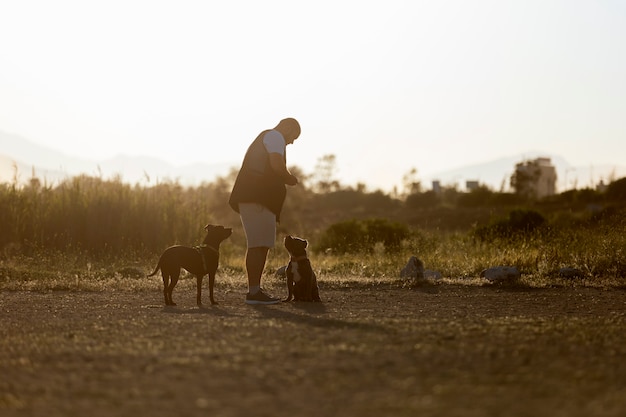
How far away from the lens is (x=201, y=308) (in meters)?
9.77

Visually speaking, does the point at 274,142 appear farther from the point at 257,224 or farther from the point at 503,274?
the point at 503,274

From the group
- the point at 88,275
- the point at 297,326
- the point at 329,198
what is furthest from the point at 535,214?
the point at 329,198

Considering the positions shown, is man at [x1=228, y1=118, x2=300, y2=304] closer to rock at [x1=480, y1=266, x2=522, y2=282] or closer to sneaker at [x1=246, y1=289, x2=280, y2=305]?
sneaker at [x1=246, y1=289, x2=280, y2=305]

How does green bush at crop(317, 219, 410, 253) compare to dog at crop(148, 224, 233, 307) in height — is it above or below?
above

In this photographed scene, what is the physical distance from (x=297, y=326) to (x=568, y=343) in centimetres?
230

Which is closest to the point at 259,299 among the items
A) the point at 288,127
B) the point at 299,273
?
the point at 299,273

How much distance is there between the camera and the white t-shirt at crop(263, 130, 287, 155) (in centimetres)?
978

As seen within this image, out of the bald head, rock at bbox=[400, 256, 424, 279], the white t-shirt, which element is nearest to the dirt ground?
the white t-shirt

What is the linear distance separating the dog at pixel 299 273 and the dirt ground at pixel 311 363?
833 mm

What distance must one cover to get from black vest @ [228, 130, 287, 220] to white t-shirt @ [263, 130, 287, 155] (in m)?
0.11

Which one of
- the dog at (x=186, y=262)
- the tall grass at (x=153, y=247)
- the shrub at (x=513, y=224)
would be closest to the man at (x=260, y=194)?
the dog at (x=186, y=262)

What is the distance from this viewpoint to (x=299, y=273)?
10.2 meters

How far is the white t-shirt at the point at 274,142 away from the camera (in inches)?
385

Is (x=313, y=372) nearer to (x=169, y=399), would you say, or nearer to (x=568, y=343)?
(x=169, y=399)
